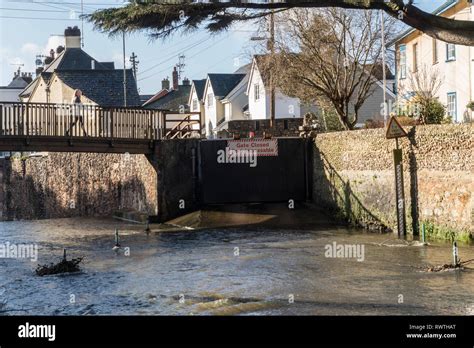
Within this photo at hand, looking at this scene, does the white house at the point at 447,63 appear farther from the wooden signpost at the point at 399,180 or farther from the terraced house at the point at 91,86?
the terraced house at the point at 91,86

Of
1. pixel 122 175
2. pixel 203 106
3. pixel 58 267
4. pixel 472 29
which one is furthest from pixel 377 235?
pixel 203 106

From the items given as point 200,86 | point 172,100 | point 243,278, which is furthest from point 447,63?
point 172,100

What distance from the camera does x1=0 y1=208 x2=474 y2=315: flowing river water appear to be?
1351 cm

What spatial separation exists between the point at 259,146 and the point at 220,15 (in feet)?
56.5

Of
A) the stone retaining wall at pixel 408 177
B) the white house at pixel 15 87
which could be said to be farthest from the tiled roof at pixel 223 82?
the stone retaining wall at pixel 408 177

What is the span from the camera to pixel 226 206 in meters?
31.0

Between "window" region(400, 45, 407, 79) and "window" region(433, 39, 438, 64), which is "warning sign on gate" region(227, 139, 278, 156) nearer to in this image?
"window" region(433, 39, 438, 64)

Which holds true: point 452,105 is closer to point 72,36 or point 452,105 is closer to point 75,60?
point 75,60

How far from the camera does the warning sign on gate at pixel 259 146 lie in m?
31.2

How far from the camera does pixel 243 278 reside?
1684 centimetres

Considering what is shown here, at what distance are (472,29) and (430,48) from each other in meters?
24.1

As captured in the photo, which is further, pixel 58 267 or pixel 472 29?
pixel 58 267
